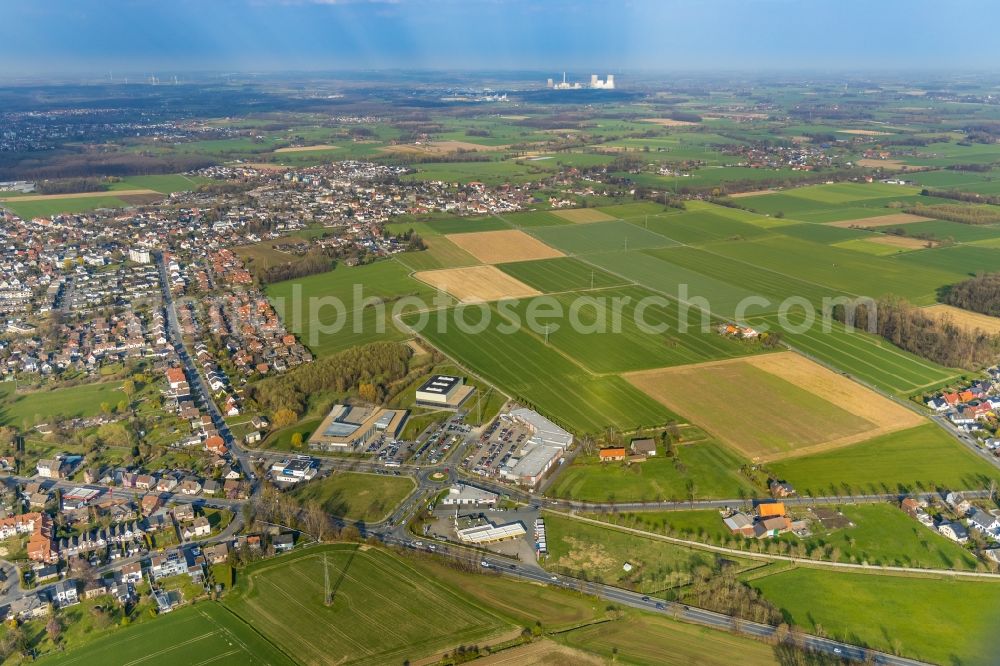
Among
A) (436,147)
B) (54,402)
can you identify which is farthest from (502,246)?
(436,147)

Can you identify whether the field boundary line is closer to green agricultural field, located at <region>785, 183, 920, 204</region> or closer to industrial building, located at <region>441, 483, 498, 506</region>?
industrial building, located at <region>441, 483, 498, 506</region>

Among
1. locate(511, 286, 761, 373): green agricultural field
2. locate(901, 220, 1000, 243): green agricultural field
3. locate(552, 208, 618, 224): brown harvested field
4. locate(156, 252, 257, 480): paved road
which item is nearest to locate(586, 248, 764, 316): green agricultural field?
locate(511, 286, 761, 373): green agricultural field

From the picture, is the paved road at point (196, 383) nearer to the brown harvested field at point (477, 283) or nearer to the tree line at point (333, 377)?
the tree line at point (333, 377)

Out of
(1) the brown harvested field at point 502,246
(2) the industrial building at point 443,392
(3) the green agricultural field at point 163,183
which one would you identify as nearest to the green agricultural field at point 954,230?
(1) the brown harvested field at point 502,246

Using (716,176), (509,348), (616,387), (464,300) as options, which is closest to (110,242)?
(464,300)

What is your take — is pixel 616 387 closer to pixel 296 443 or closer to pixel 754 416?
pixel 754 416

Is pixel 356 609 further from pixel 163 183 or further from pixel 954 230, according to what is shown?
pixel 163 183
